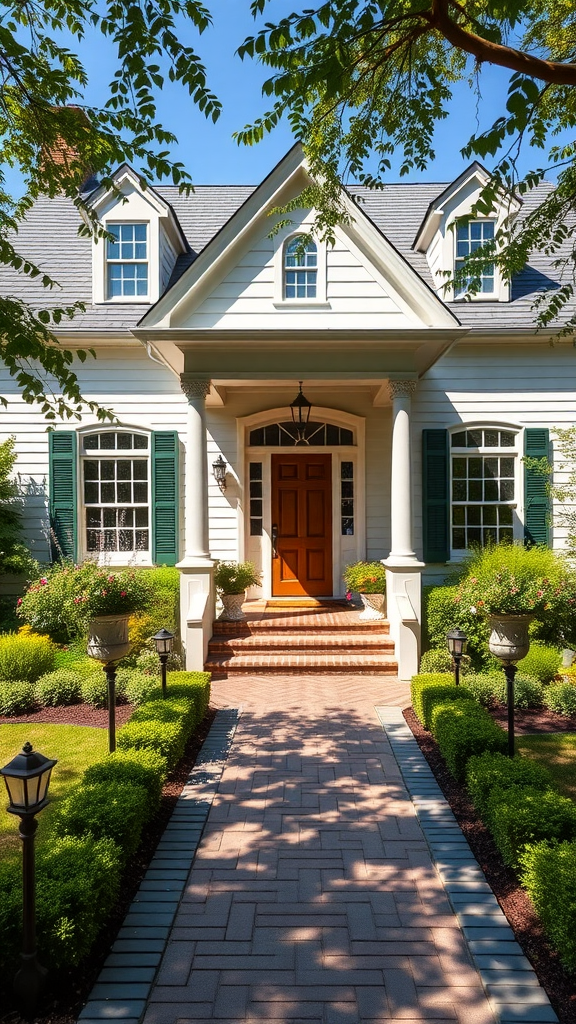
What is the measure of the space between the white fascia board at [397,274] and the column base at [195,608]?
4.77 m

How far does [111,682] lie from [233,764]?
1.39 metres

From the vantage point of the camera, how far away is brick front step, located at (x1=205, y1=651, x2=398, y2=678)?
8453mm

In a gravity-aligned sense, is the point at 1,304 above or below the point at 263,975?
above

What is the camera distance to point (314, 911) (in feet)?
11.5

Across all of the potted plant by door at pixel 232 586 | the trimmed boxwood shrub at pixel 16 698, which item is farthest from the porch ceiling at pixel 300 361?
the trimmed boxwood shrub at pixel 16 698

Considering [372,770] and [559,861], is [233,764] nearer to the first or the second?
[372,770]

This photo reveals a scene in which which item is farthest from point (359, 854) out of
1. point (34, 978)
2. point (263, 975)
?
point (34, 978)

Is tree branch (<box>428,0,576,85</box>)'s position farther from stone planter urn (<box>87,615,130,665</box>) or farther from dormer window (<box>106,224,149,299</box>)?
dormer window (<box>106,224,149,299</box>)

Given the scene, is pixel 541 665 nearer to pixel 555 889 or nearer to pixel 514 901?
pixel 514 901

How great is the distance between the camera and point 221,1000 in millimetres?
2838

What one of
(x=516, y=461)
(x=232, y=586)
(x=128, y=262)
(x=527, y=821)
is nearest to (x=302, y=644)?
(x=232, y=586)

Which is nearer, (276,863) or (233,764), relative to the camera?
(276,863)

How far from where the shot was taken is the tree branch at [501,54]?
153 inches

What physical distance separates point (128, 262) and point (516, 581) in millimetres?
8498
